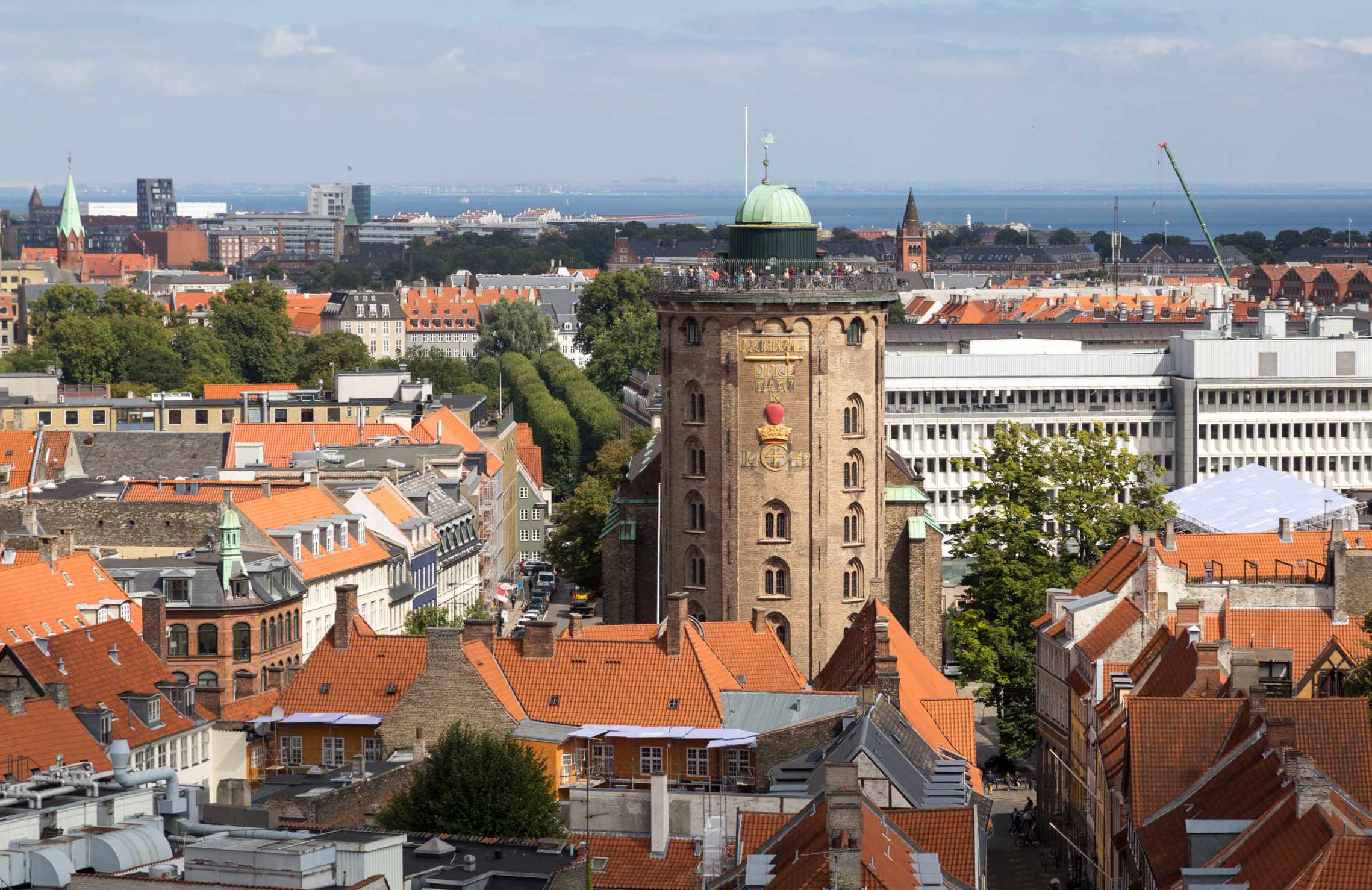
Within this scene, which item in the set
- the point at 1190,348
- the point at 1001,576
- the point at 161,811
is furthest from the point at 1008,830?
the point at 1190,348

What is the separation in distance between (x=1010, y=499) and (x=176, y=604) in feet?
109

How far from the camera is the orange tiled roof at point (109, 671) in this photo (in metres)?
70.0

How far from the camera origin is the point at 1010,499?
100688 mm

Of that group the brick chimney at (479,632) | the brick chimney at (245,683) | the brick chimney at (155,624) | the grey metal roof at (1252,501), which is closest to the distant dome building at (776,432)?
the brick chimney at (245,683)

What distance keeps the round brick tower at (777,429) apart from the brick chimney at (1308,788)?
130ft

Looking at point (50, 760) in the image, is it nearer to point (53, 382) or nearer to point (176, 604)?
point (176, 604)

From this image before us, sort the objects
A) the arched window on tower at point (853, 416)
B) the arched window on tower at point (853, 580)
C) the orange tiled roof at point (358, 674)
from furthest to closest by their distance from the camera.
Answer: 1. the arched window on tower at point (853, 580)
2. the arched window on tower at point (853, 416)
3. the orange tiled roof at point (358, 674)

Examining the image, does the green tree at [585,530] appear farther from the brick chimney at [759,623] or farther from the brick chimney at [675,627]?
the brick chimney at [675,627]

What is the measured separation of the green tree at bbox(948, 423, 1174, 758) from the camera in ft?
306

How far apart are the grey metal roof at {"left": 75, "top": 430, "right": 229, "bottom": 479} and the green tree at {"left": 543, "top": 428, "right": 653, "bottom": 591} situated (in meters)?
19.1

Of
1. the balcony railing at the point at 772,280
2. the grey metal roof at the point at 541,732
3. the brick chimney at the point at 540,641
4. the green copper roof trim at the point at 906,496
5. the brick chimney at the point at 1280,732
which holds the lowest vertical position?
the grey metal roof at the point at 541,732

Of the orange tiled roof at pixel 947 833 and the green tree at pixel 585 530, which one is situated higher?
the orange tiled roof at pixel 947 833

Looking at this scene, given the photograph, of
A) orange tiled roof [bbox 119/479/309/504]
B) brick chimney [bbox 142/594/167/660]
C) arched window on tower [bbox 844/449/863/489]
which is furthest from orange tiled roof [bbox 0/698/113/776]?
orange tiled roof [bbox 119/479/309/504]

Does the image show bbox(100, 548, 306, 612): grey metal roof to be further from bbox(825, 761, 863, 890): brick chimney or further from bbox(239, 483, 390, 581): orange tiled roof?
bbox(825, 761, 863, 890): brick chimney
